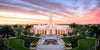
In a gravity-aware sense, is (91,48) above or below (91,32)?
below

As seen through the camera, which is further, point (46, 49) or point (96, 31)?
point (46, 49)

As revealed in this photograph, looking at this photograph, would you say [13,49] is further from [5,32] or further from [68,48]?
[68,48]

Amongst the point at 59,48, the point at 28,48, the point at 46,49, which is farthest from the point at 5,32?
the point at 59,48

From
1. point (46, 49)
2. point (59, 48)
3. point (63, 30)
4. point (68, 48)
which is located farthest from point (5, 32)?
point (63, 30)

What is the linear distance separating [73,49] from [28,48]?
900 inches

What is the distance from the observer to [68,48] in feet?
128

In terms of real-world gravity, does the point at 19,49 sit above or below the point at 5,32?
below

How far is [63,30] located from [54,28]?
9916 mm

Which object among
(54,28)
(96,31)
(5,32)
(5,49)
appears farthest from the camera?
(54,28)

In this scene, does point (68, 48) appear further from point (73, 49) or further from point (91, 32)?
point (91, 32)

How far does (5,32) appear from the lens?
3575 centimetres

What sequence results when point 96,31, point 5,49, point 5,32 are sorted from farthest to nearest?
point 5,49 → point 5,32 → point 96,31

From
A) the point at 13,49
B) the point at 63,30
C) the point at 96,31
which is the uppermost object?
the point at 96,31

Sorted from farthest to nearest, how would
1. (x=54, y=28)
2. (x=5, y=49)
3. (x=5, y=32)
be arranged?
1. (x=54, y=28)
2. (x=5, y=49)
3. (x=5, y=32)
